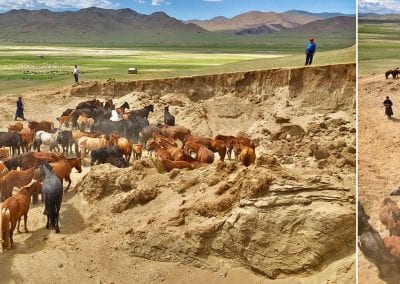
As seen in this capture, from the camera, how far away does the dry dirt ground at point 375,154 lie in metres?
5.93

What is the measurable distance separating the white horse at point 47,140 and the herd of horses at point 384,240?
983 centimetres

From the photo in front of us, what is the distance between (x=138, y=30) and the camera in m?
47.0

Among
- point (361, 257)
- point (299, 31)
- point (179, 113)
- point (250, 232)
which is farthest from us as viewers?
point (299, 31)

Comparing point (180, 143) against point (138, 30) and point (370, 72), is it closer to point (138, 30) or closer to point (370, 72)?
point (370, 72)

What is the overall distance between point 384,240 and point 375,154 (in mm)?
1037

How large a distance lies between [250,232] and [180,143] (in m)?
8.21

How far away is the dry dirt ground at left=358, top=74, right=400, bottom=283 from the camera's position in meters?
5.93

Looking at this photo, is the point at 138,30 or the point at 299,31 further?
the point at 299,31

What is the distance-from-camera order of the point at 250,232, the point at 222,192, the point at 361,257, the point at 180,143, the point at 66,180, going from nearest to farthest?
the point at 361,257
the point at 250,232
the point at 222,192
the point at 66,180
the point at 180,143

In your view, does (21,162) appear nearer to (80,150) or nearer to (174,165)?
(80,150)

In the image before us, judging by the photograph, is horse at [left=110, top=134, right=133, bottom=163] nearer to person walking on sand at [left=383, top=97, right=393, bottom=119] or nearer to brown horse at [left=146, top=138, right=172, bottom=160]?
brown horse at [left=146, top=138, right=172, bottom=160]

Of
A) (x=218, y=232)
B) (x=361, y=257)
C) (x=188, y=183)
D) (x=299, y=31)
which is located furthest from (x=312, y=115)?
(x=299, y=31)

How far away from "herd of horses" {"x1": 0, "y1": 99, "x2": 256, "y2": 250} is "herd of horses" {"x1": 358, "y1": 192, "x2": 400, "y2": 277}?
4.27 metres

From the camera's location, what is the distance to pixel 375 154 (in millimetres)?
6133
